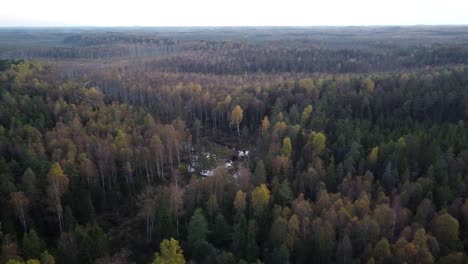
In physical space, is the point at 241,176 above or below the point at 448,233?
above

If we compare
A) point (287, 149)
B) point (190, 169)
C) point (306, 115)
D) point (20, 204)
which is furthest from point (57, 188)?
point (306, 115)

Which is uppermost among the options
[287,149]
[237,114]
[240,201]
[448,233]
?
[237,114]

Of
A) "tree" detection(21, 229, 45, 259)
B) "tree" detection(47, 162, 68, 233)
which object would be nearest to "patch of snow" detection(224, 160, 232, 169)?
"tree" detection(47, 162, 68, 233)

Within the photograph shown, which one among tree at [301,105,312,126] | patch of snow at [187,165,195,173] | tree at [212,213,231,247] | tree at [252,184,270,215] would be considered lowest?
patch of snow at [187,165,195,173]

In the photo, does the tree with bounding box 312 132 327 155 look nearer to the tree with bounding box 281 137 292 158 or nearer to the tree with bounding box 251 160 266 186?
the tree with bounding box 281 137 292 158

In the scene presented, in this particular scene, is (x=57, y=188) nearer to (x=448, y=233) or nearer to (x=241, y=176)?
(x=241, y=176)

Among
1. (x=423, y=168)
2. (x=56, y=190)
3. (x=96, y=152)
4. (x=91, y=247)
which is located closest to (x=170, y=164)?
(x=96, y=152)

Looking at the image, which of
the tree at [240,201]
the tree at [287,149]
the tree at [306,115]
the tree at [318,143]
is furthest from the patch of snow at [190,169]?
the tree at [306,115]
